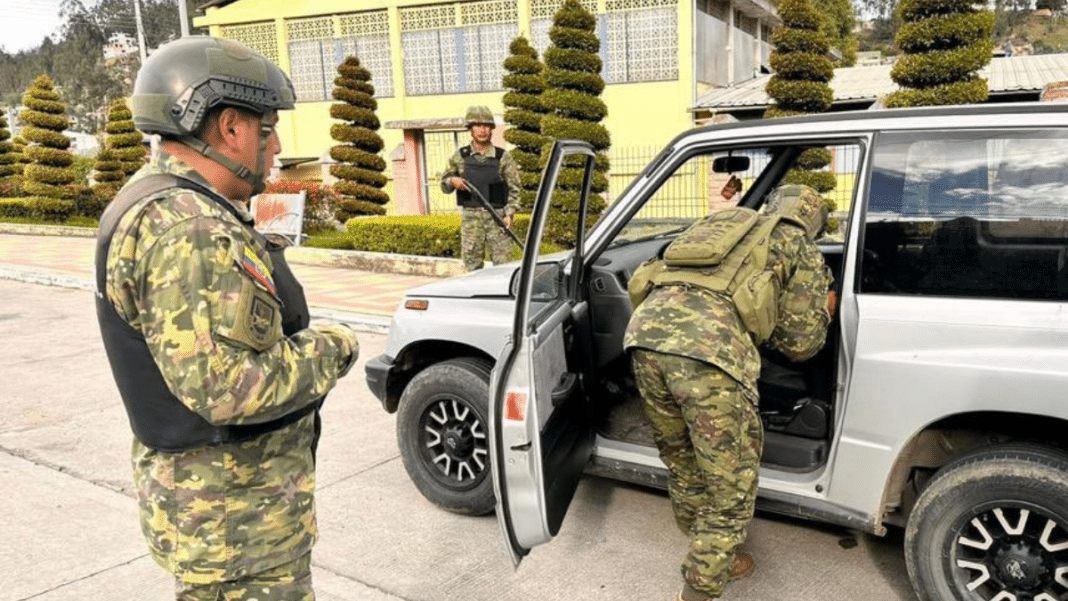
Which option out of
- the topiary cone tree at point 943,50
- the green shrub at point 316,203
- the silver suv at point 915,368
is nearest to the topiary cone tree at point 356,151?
the green shrub at point 316,203

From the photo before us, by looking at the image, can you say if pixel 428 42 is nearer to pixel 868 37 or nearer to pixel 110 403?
pixel 110 403

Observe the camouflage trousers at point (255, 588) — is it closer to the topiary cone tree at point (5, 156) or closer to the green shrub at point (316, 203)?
the green shrub at point (316, 203)

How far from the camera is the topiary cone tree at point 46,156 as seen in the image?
19078mm

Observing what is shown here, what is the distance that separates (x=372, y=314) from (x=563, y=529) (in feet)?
16.3

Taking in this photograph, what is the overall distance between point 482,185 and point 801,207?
5.14 meters

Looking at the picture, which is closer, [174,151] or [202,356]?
[202,356]

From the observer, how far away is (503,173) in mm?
7801

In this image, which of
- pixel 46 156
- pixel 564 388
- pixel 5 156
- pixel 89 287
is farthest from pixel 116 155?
pixel 564 388

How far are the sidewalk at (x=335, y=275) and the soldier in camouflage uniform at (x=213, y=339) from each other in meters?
5.88

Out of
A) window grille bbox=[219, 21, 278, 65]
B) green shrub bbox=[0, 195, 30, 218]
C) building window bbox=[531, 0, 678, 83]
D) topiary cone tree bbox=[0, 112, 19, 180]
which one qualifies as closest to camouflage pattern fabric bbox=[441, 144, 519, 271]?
building window bbox=[531, 0, 678, 83]

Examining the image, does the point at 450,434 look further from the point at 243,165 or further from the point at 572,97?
the point at 572,97

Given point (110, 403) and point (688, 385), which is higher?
point (688, 385)

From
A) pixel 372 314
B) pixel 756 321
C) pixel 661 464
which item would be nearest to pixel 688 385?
pixel 756 321

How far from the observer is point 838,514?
2.77 metres
